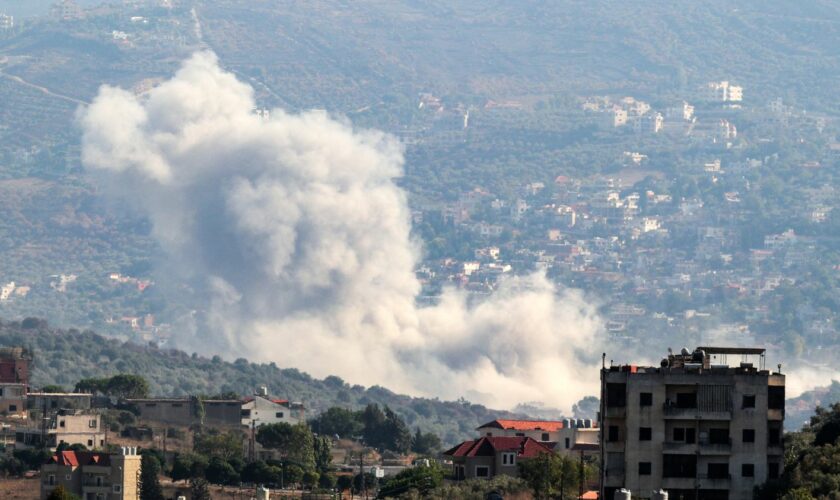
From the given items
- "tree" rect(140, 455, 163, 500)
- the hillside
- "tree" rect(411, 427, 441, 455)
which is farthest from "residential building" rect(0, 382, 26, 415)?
the hillside

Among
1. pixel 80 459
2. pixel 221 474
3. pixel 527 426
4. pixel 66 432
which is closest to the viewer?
pixel 80 459

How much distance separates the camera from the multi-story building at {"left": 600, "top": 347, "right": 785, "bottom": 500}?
44906 millimetres

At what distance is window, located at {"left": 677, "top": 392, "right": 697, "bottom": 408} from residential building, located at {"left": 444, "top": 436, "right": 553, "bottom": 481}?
22315mm

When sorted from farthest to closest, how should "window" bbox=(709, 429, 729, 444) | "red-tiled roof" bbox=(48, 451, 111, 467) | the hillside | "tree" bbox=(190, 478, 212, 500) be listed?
1. the hillside
2. "red-tiled roof" bbox=(48, 451, 111, 467)
3. "tree" bbox=(190, 478, 212, 500)
4. "window" bbox=(709, 429, 729, 444)

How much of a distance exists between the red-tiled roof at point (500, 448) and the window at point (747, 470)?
23.2 metres

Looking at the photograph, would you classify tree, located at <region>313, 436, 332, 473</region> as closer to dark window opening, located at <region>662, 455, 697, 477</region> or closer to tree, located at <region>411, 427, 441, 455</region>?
tree, located at <region>411, 427, 441, 455</region>

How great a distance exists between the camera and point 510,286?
627 feet

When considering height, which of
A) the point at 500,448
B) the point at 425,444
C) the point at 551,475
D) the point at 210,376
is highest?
the point at 210,376

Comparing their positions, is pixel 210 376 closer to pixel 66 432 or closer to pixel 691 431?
pixel 66 432

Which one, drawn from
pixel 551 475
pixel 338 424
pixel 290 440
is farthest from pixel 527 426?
pixel 551 475

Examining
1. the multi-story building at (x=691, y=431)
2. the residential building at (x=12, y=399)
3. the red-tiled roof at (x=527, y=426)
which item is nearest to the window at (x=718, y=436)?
the multi-story building at (x=691, y=431)

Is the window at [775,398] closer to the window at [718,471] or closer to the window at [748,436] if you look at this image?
the window at [748,436]

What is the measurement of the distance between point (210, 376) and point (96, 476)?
69.3 meters

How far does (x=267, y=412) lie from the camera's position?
103875 millimetres
